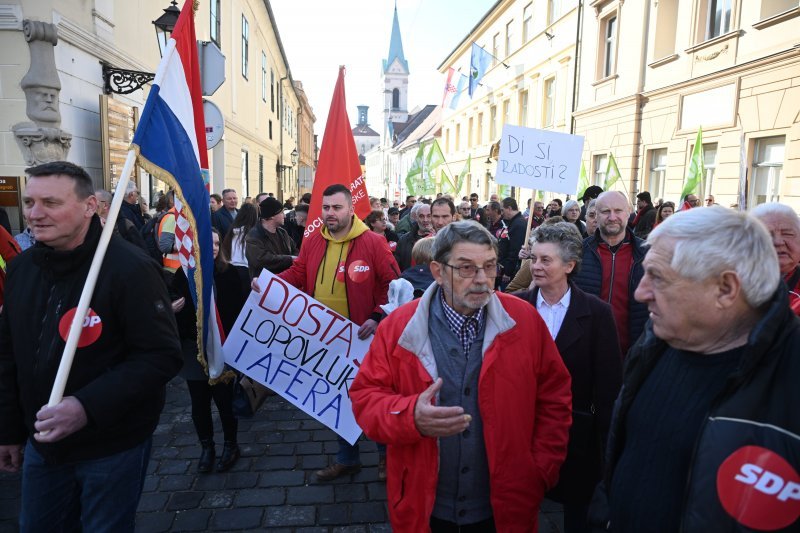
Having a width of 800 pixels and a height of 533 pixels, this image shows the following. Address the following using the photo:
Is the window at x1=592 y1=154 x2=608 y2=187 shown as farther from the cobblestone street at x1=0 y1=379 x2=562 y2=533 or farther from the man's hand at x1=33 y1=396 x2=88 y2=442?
the man's hand at x1=33 y1=396 x2=88 y2=442

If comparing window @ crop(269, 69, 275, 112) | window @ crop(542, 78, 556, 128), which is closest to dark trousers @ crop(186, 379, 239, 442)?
window @ crop(542, 78, 556, 128)

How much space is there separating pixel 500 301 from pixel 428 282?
4.37ft

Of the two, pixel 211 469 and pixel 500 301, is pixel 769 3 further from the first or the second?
pixel 211 469

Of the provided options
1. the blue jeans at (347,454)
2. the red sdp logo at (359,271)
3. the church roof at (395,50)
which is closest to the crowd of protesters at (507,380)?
the red sdp logo at (359,271)

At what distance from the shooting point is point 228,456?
3.78m

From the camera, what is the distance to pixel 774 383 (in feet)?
3.97

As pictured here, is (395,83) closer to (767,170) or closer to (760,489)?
(767,170)

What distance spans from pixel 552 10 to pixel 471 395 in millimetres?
24125

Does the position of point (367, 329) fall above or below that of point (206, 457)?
above

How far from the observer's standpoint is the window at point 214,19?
13.8 metres

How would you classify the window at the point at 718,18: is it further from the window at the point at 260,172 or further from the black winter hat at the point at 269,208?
the window at the point at 260,172

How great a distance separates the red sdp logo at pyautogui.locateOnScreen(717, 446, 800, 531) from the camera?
1128 millimetres

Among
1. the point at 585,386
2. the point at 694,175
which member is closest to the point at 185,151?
the point at 585,386

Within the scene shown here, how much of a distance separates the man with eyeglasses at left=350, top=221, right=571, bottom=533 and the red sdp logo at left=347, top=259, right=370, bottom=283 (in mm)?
1676
